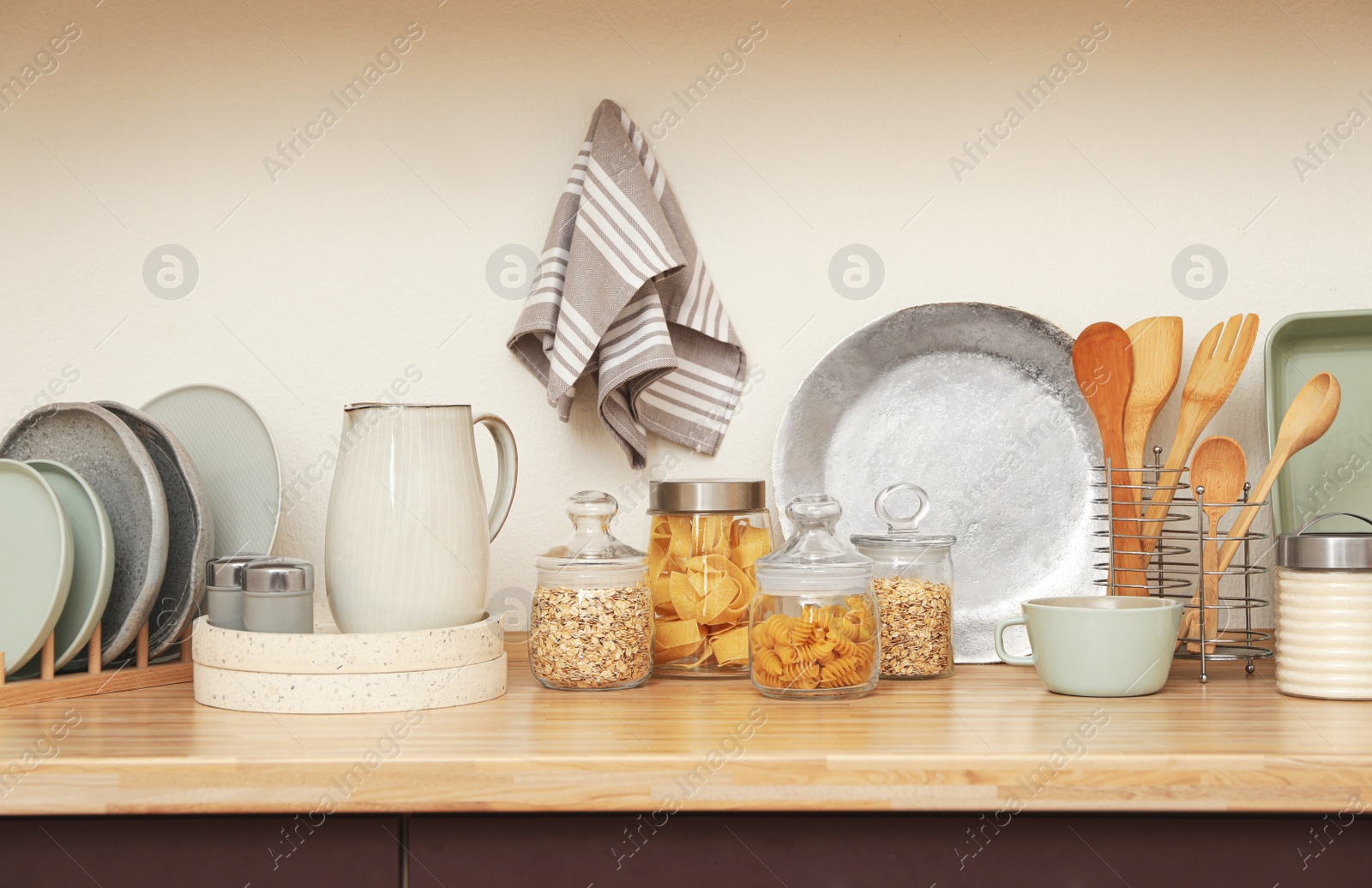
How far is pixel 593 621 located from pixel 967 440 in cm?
46

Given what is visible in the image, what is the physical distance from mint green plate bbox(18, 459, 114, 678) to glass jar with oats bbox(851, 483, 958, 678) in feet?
2.21

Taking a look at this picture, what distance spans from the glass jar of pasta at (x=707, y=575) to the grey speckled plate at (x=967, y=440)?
13cm

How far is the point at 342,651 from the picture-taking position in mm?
807

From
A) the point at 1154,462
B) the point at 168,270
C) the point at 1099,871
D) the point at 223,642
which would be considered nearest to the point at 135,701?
the point at 223,642

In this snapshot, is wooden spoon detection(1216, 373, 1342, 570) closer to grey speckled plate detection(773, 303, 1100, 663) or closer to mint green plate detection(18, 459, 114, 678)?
grey speckled plate detection(773, 303, 1100, 663)

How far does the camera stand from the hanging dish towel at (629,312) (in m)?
1.04

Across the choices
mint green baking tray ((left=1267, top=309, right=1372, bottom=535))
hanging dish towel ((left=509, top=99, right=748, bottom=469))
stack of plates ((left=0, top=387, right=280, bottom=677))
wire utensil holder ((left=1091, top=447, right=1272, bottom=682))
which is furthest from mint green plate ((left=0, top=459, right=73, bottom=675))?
mint green baking tray ((left=1267, top=309, right=1372, bottom=535))

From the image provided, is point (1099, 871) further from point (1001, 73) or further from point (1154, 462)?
point (1001, 73)

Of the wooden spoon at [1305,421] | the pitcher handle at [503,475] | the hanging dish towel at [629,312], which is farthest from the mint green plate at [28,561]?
the wooden spoon at [1305,421]

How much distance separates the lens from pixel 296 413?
1.16 metres

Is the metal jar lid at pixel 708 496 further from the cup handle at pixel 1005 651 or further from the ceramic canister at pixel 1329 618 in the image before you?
the ceramic canister at pixel 1329 618

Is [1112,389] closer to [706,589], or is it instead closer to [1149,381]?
[1149,381]

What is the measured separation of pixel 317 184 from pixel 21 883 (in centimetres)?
77

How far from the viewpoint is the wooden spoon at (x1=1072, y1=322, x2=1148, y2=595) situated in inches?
39.0
